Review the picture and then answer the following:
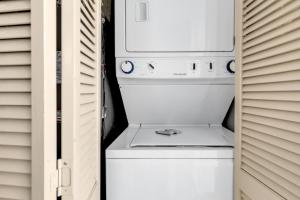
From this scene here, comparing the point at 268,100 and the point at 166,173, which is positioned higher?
the point at 268,100

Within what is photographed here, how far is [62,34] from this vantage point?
34.7 inches

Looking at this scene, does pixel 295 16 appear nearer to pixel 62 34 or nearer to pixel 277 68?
pixel 277 68

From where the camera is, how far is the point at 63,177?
34.8 inches

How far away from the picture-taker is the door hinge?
2.87ft

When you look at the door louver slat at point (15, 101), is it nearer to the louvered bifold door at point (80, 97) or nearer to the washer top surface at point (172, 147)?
the louvered bifold door at point (80, 97)

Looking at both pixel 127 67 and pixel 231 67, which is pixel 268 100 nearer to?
pixel 231 67

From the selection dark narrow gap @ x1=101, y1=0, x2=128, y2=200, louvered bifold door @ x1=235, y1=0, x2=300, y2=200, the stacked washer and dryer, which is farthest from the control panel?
louvered bifold door @ x1=235, y1=0, x2=300, y2=200

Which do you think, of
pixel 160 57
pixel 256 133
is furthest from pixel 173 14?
pixel 256 133

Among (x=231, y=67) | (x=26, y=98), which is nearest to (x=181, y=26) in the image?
(x=231, y=67)

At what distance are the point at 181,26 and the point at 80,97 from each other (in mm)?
1220

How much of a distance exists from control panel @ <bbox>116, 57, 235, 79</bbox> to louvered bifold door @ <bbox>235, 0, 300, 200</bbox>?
54 centimetres

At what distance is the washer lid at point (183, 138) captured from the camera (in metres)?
1.56

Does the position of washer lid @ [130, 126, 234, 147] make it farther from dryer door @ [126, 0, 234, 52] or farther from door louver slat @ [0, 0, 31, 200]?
door louver slat @ [0, 0, 31, 200]

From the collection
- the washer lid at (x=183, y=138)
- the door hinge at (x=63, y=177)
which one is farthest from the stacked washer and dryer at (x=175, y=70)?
the door hinge at (x=63, y=177)
